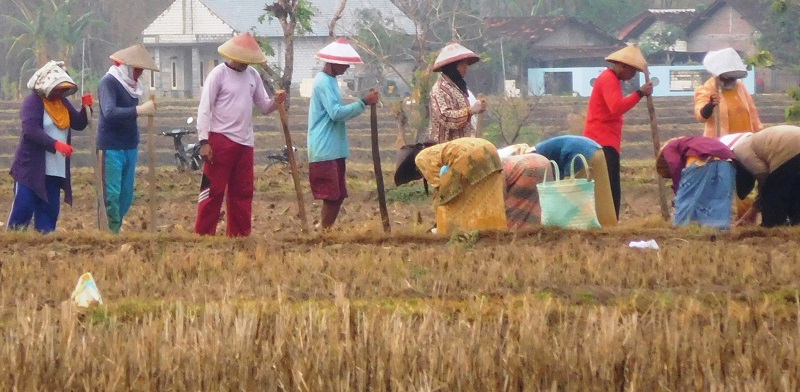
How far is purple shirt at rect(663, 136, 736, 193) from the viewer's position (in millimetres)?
7953

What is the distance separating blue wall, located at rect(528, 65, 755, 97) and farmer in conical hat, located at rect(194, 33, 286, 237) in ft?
99.3

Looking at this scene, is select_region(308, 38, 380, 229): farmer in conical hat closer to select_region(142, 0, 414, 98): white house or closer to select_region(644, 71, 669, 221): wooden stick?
select_region(644, 71, 669, 221): wooden stick

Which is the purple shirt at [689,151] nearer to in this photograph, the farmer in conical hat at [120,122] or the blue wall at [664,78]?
the farmer in conical hat at [120,122]

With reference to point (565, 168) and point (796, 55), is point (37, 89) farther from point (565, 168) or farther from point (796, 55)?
point (796, 55)

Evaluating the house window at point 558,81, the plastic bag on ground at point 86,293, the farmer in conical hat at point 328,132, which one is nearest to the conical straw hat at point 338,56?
the farmer in conical hat at point 328,132

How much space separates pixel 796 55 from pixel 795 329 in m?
31.3

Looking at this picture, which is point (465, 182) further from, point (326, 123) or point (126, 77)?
point (126, 77)

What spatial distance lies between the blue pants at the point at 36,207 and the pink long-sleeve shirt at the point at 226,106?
1.18m

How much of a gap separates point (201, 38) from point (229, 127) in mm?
33748

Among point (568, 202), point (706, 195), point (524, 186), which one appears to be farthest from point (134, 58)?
point (706, 195)

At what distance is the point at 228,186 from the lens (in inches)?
326

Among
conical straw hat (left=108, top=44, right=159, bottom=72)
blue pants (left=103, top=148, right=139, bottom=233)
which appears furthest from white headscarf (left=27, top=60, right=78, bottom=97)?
blue pants (left=103, top=148, right=139, bottom=233)

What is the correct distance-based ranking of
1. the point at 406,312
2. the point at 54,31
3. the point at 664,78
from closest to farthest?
the point at 406,312 → the point at 54,31 → the point at 664,78

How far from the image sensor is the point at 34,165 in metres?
8.27
